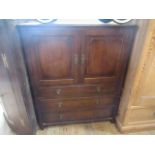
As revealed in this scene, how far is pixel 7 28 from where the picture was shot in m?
1.03

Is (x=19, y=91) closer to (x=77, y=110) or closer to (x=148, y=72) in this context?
(x=77, y=110)

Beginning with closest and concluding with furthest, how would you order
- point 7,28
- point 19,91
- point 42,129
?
point 7,28, point 19,91, point 42,129

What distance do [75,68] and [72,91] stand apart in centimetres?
24

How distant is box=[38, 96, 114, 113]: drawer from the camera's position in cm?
156

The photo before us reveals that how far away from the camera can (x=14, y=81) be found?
45.9 inches

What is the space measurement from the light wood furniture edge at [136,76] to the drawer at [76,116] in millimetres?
161

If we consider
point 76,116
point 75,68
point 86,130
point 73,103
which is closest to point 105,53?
point 75,68

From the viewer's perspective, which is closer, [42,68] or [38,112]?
[42,68]

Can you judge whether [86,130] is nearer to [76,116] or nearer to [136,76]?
[76,116]

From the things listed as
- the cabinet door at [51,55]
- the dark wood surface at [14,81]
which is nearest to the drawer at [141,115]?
the cabinet door at [51,55]

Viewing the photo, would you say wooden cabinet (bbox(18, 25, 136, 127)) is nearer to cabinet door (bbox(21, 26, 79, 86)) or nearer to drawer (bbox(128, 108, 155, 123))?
cabinet door (bbox(21, 26, 79, 86))
